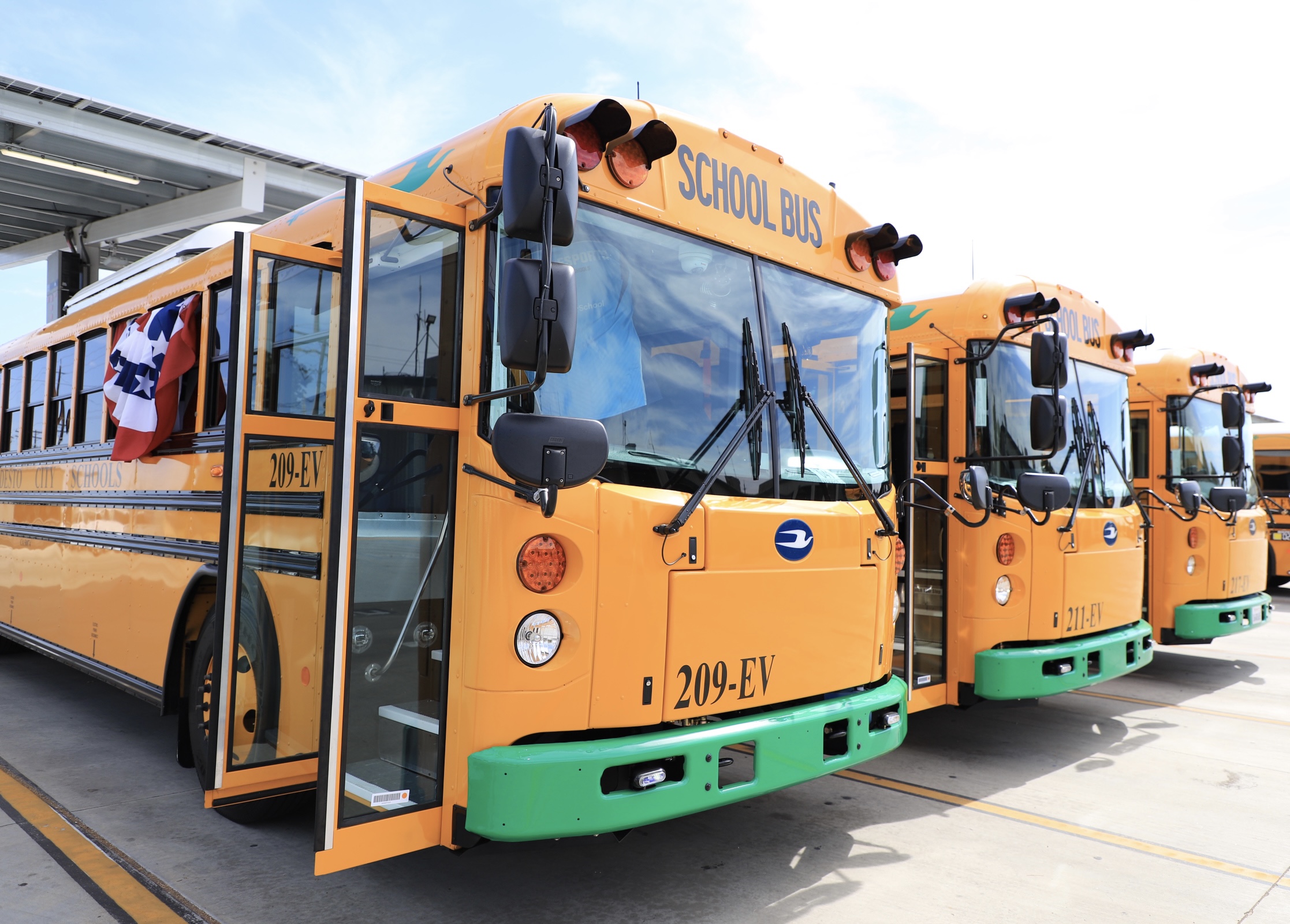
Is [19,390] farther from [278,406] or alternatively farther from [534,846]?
[534,846]

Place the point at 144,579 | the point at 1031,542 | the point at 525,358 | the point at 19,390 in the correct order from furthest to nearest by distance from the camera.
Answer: the point at 19,390
the point at 1031,542
the point at 144,579
the point at 525,358

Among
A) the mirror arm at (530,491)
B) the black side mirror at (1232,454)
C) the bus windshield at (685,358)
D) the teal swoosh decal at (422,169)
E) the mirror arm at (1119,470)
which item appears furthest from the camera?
the black side mirror at (1232,454)

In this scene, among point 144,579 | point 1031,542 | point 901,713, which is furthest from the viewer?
point 1031,542

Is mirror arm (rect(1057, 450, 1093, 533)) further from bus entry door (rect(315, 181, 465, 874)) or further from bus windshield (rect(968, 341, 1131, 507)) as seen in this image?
bus entry door (rect(315, 181, 465, 874))

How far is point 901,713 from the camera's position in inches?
161

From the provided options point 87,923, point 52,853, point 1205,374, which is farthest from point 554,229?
point 1205,374

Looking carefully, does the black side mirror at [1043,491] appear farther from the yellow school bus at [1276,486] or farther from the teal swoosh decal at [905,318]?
the yellow school bus at [1276,486]

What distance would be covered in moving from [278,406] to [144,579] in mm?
1803

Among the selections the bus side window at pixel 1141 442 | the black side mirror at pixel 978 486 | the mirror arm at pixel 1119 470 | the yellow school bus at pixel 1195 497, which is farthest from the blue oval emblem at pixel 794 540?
the bus side window at pixel 1141 442

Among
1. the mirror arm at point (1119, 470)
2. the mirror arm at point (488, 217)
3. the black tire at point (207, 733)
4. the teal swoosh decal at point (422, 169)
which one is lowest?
the black tire at point (207, 733)

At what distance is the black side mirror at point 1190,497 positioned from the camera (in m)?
7.48

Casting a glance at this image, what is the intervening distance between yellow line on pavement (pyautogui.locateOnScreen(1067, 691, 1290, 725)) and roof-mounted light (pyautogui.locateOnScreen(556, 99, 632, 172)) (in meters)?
5.24

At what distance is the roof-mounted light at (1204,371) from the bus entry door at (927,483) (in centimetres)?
361

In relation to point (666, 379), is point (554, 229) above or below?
above
